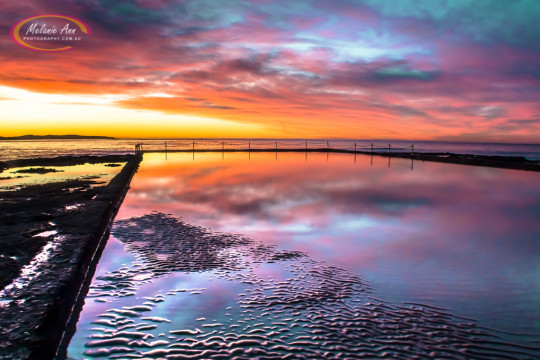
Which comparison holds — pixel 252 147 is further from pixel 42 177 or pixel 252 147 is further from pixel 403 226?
pixel 403 226

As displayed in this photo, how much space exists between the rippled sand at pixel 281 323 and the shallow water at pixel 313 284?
0.02 m

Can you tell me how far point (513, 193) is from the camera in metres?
13.4

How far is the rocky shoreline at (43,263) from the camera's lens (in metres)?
3.08

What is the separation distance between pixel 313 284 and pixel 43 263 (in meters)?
3.60

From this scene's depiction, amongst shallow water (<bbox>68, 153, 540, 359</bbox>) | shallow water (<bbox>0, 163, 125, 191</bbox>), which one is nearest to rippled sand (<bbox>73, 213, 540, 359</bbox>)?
shallow water (<bbox>68, 153, 540, 359</bbox>)

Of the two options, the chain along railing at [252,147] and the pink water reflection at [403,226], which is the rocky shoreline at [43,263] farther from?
the chain along railing at [252,147]

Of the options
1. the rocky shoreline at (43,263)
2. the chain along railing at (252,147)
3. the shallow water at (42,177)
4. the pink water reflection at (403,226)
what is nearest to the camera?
the rocky shoreline at (43,263)

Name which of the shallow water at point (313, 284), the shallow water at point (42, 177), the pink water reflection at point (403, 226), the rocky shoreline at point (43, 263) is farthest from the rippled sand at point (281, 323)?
the shallow water at point (42, 177)

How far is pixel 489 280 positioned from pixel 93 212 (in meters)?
7.56

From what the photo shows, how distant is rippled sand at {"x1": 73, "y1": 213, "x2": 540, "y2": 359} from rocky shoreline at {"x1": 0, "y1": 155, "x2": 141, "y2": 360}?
1.21ft

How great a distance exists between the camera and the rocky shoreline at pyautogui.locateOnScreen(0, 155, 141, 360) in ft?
10.1

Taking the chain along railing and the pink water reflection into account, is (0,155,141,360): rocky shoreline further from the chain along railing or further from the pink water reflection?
the chain along railing

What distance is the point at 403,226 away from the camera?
26.9 ft

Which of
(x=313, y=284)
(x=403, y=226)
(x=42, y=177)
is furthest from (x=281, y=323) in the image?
(x=42, y=177)
